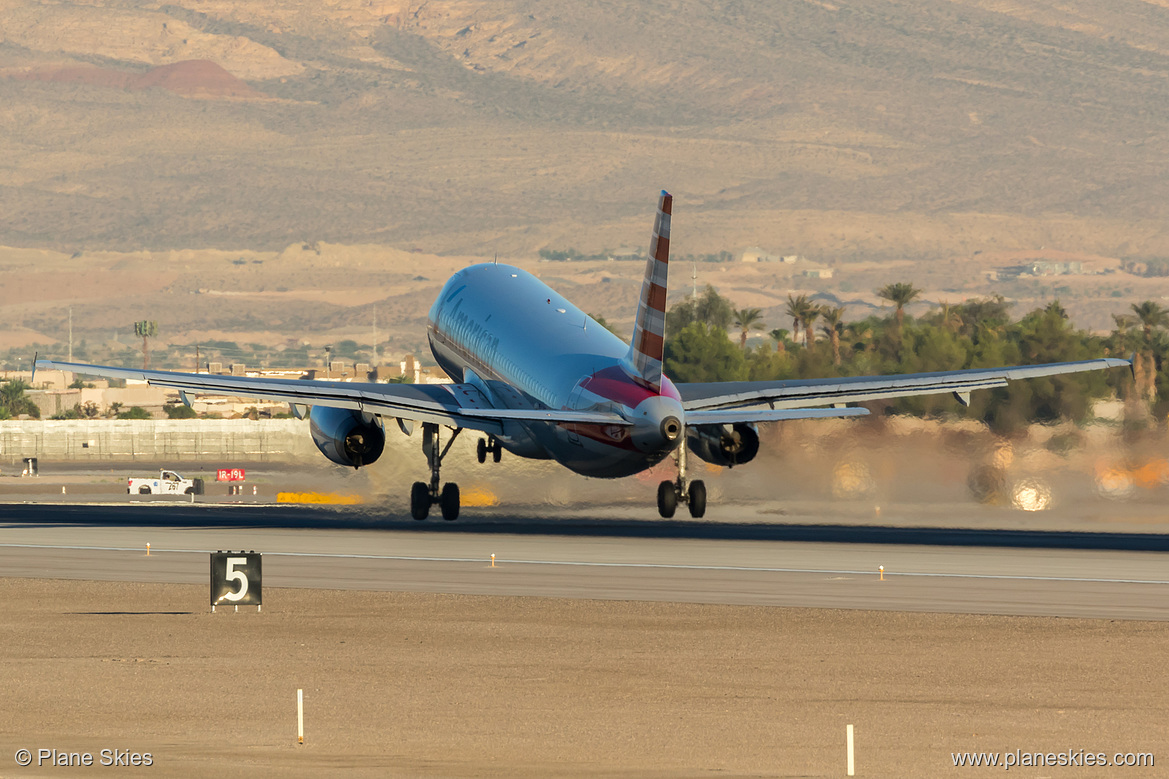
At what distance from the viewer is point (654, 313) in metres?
52.8

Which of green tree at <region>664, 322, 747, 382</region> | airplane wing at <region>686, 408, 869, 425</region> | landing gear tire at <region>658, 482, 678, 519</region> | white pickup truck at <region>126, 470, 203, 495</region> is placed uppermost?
green tree at <region>664, 322, 747, 382</region>

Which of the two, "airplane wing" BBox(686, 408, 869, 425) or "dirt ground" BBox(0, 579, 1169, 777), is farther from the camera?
"airplane wing" BBox(686, 408, 869, 425)

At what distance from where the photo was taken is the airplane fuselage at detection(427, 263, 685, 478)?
53.2 meters

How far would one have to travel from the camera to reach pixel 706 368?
643 feet

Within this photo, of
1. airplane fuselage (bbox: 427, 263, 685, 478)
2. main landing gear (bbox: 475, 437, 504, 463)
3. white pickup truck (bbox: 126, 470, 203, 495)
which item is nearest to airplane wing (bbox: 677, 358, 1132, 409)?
airplane fuselage (bbox: 427, 263, 685, 478)

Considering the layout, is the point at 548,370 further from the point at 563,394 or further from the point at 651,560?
the point at 651,560

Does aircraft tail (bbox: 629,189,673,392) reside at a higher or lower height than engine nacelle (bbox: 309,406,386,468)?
higher

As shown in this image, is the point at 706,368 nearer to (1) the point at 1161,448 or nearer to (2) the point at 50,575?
(1) the point at 1161,448

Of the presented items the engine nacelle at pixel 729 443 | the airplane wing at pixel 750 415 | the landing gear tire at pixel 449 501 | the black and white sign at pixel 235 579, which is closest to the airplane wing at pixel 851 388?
the engine nacelle at pixel 729 443

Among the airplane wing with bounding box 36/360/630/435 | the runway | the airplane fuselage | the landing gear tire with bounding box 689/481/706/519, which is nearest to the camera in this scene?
the runway

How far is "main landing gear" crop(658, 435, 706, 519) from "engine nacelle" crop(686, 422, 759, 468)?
1170 millimetres

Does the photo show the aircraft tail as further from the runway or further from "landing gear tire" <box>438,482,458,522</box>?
"landing gear tire" <box>438,482,458,522</box>

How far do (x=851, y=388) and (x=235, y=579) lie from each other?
30864 millimetres

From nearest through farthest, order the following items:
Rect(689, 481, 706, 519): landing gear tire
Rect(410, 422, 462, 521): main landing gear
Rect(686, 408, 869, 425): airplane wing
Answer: Rect(686, 408, 869, 425): airplane wing
Rect(689, 481, 706, 519): landing gear tire
Rect(410, 422, 462, 521): main landing gear
